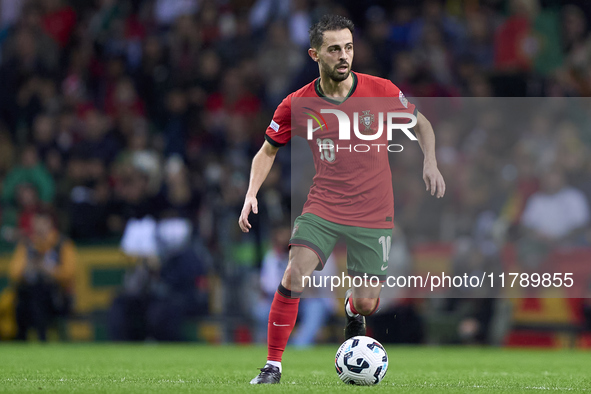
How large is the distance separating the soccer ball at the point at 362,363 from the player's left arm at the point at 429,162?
1101 millimetres

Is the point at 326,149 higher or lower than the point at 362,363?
higher

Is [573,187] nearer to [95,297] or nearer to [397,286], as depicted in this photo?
[397,286]

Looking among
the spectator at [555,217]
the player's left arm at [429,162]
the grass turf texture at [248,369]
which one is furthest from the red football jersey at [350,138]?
the spectator at [555,217]

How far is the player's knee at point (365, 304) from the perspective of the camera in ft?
20.6

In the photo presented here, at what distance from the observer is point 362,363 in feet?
18.3

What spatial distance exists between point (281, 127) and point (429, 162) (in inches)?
42.1

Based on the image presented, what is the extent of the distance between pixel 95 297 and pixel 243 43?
469 centimetres

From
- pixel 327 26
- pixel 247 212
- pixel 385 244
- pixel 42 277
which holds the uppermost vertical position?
pixel 327 26

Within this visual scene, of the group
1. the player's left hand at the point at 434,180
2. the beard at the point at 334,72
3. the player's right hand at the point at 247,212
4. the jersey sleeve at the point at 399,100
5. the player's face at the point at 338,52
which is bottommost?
the player's right hand at the point at 247,212

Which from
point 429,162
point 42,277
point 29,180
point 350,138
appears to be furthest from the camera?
point 29,180

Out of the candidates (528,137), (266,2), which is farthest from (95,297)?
(528,137)

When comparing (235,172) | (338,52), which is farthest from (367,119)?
(235,172)

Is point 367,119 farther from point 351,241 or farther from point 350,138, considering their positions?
point 351,241

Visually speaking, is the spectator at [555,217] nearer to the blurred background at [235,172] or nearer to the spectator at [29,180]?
the blurred background at [235,172]
